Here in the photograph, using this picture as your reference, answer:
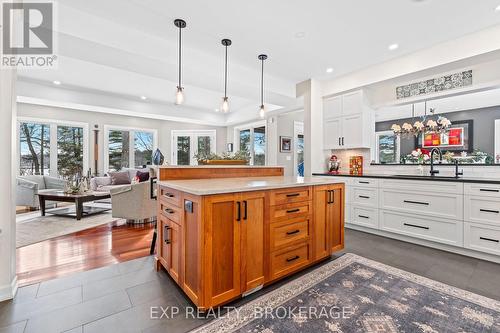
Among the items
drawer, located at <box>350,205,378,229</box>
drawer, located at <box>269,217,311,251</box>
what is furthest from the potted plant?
drawer, located at <box>350,205,378,229</box>

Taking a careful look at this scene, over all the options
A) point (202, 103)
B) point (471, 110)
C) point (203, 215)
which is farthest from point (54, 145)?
point (471, 110)

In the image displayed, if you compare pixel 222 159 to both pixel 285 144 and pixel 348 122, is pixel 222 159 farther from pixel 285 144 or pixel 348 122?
pixel 285 144

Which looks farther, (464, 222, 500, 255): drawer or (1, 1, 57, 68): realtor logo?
(464, 222, 500, 255): drawer

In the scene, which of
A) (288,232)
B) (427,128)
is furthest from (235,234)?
(427,128)

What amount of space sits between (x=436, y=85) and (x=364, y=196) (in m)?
1.98

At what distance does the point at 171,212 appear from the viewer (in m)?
2.10

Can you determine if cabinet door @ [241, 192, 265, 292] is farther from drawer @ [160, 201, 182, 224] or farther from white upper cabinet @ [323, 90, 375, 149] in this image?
white upper cabinet @ [323, 90, 375, 149]

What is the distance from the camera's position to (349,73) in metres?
4.29

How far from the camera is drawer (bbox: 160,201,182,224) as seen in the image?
6.40 feet

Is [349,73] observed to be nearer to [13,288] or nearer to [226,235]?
[226,235]

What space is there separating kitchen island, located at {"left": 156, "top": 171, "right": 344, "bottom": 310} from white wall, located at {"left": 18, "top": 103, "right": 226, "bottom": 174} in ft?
19.6

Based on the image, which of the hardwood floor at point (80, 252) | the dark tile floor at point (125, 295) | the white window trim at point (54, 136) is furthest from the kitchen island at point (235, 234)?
the white window trim at point (54, 136)

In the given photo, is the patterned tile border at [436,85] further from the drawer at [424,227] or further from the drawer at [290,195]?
the drawer at [290,195]

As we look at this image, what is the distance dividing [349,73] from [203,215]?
13.1 feet
